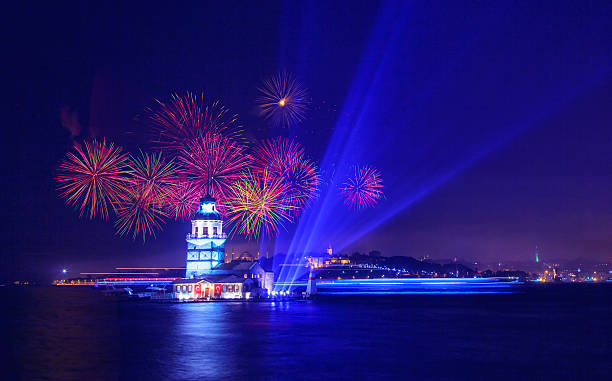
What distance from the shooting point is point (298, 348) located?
43344mm

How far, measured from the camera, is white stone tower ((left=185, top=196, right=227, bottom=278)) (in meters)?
107

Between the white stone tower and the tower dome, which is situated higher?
the tower dome

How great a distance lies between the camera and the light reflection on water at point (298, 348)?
34.1m

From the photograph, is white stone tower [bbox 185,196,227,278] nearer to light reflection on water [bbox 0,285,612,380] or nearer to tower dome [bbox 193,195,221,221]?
tower dome [bbox 193,195,221,221]

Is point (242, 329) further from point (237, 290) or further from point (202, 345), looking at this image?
point (237, 290)

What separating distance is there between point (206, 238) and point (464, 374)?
258 feet

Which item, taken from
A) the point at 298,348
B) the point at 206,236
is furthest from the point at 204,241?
the point at 298,348

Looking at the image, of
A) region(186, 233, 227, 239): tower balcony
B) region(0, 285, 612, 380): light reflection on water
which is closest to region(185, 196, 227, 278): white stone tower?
region(186, 233, 227, 239): tower balcony

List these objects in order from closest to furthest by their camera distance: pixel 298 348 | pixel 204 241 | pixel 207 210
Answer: pixel 298 348 → pixel 204 241 → pixel 207 210

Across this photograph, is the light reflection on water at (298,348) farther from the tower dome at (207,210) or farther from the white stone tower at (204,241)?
the tower dome at (207,210)

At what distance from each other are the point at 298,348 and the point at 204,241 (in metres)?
66.2

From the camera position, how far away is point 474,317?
240 feet

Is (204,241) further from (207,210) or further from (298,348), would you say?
(298,348)

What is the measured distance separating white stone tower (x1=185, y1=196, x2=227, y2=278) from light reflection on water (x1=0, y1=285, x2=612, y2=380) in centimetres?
3891
